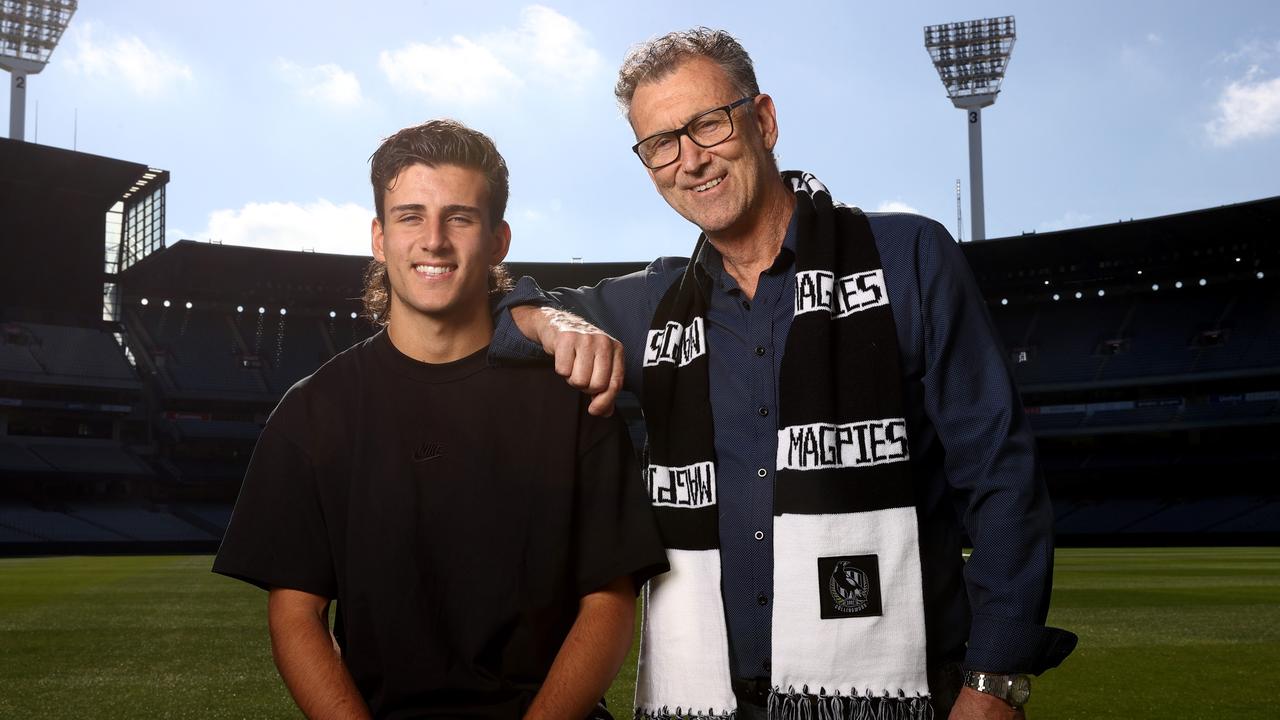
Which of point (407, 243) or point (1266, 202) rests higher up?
point (1266, 202)

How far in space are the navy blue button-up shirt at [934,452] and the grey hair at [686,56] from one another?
0.43m

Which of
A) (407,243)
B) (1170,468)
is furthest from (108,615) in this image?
(1170,468)

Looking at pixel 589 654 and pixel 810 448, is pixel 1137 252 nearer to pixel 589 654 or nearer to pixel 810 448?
pixel 810 448

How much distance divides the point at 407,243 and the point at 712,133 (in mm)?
854

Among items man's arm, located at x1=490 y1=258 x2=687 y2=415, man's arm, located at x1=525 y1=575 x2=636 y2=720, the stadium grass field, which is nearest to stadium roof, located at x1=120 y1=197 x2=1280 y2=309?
the stadium grass field

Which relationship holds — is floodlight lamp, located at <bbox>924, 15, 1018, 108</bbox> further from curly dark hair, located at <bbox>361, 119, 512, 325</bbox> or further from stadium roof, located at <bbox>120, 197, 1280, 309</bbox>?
curly dark hair, located at <bbox>361, 119, 512, 325</bbox>

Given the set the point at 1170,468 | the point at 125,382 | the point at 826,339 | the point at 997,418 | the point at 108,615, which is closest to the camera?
the point at 997,418

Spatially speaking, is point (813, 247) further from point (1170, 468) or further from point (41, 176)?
point (41, 176)

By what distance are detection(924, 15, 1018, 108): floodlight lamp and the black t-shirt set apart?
176 ft

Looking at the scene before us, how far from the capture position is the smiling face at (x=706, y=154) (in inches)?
110

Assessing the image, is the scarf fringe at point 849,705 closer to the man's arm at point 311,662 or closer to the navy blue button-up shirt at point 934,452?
the navy blue button-up shirt at point 934,452

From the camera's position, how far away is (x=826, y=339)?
266 cm

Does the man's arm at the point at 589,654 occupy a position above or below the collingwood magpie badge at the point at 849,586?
below

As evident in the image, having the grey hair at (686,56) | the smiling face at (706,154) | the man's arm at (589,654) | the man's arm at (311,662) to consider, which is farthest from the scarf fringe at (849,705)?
the grey hair at (686,56)
